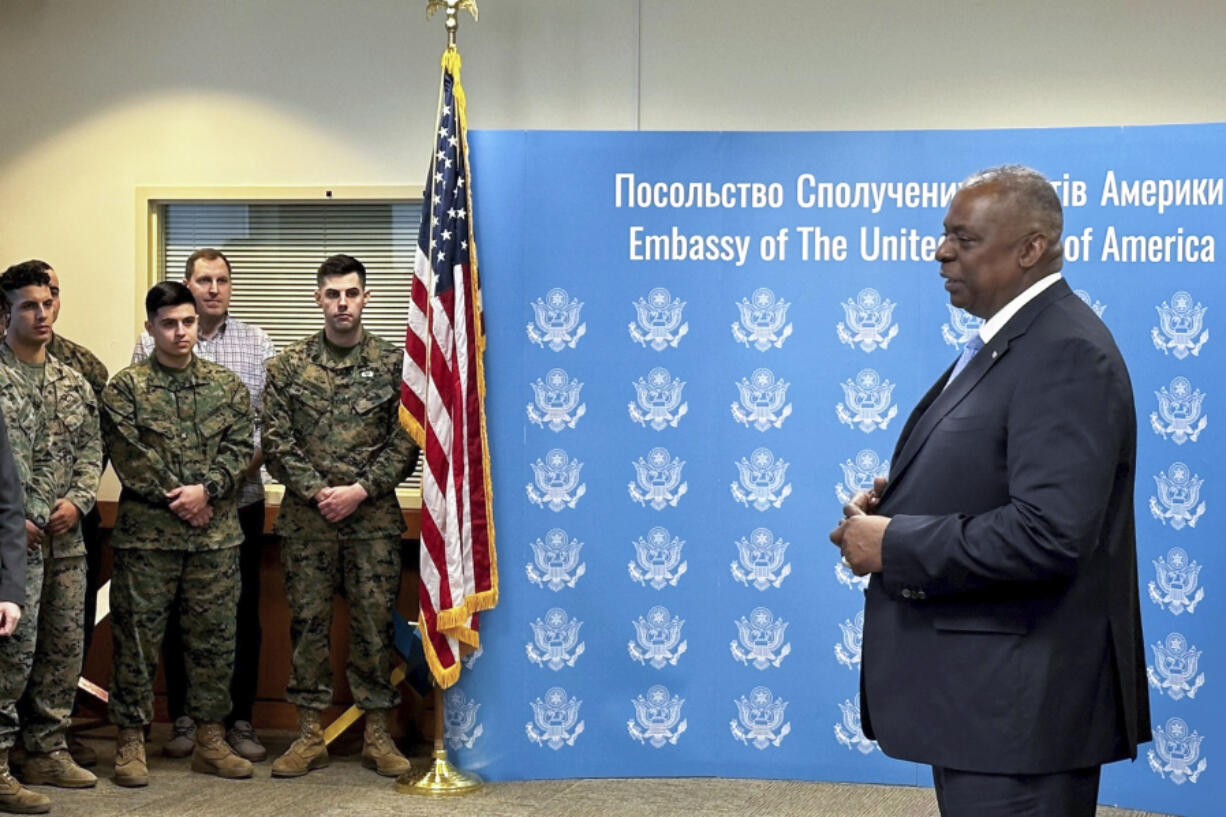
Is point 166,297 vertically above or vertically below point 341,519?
above

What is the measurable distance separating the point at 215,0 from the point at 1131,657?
197 inches

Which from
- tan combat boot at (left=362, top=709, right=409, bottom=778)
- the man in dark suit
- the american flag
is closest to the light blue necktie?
the man in dark suit

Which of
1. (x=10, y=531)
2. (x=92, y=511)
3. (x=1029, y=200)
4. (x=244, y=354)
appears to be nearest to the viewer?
(x=1029, y=200)

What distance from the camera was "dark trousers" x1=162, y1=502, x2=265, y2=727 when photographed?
526cm

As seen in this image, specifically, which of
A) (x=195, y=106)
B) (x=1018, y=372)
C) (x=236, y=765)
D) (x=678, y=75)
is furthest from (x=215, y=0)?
(x=1018, y=372)

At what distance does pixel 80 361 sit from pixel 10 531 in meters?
2.35

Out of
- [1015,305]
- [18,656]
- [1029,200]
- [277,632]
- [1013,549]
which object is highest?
[1029,200]

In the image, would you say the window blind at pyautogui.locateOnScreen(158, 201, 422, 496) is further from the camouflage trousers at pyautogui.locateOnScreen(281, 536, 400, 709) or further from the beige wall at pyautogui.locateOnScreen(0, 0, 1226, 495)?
the camouflage trousers at pyautogui.locateOnScreen(281, 536, 400, 709)

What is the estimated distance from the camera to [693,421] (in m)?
4.69

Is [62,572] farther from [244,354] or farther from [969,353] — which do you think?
[969,353]

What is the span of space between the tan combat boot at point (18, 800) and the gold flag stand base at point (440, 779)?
3.47ft

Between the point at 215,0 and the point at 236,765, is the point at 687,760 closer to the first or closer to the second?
the point at 236,765

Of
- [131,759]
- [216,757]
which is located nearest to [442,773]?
[216,757]

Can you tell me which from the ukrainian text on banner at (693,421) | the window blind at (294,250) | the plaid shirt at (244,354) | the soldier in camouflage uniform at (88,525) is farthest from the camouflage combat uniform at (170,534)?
the window blind at (294,250)
